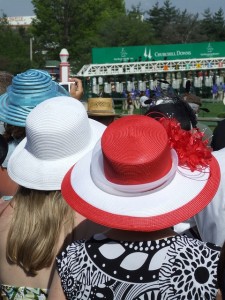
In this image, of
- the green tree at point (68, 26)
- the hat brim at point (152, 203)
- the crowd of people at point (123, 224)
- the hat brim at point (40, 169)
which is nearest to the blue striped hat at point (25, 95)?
the hat brim at point (40, 169)

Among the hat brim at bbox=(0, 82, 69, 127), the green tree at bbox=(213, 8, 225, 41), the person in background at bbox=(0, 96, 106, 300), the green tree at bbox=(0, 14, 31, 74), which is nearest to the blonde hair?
the person in background at bbox=(0, 96, 106, 300)

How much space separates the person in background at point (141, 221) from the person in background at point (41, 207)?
29 cm

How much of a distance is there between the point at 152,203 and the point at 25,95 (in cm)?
214

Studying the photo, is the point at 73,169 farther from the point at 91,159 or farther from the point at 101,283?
the point at 101,283

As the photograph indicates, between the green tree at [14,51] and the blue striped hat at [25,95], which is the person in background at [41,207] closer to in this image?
the blue striped hat at [25,95]

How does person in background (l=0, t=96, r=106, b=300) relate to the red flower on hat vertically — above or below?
below

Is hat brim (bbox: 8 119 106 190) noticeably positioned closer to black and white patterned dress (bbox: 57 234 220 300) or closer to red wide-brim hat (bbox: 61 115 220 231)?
red wide-brim hat (bbox: 61 115 220 231)

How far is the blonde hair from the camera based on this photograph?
2.39 meters

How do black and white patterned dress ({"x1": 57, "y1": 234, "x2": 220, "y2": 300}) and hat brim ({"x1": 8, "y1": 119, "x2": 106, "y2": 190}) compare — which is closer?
black and white patterned dress ({"x1": 57, "y1": 234, "x2": 220, "y2": 300})

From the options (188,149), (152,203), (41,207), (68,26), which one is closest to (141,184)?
(152,203)

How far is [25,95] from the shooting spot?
3969 mm

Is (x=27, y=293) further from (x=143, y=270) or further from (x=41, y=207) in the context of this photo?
(x=143, y=270)

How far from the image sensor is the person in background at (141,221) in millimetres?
1995

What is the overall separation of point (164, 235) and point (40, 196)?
64 centimetres
